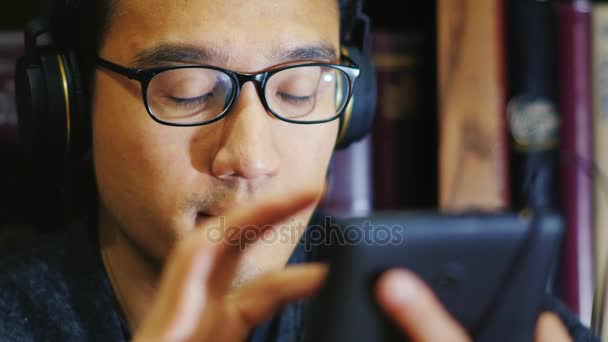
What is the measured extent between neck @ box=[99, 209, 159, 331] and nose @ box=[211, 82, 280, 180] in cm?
21

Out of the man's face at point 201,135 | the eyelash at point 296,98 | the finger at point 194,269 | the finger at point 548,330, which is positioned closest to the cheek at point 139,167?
the man's face at point 201,135

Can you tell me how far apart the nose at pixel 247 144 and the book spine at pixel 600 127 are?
0.47 m

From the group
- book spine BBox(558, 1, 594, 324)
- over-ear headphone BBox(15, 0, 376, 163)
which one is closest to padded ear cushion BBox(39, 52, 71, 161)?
over-ear headphone BBox(15, 0, 376, 163)

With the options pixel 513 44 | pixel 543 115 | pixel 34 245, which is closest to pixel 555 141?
pixel 543 115

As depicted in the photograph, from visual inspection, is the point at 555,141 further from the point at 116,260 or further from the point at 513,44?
the point at 116,260

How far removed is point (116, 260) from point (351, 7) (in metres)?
0.44

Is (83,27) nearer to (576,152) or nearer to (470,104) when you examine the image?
(470,104)

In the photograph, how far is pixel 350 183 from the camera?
0.79m

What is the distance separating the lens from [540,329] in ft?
1.31

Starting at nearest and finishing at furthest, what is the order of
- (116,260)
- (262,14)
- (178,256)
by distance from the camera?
(178,256), (262,14), (116,260)

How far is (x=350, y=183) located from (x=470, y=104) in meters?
0.19

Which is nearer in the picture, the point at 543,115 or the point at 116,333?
the point at 116,333

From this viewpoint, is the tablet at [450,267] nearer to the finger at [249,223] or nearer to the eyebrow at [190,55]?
the finger at [249,223]

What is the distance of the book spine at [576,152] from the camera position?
29.6 inches
